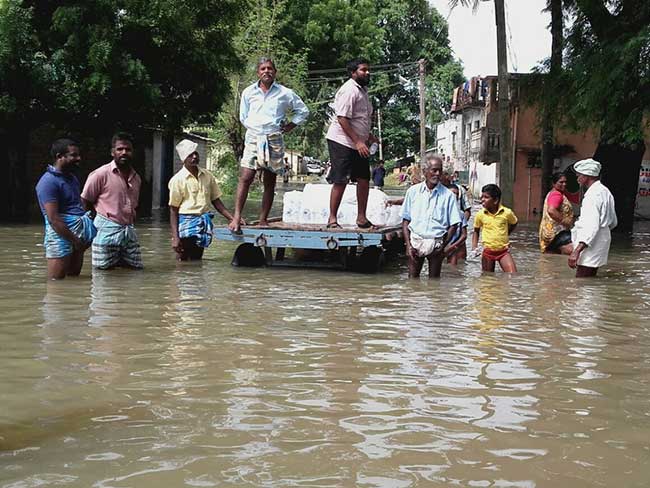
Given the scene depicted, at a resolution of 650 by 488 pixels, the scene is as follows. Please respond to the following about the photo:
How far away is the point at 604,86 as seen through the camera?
1578 centimetres

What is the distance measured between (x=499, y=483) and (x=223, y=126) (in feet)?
120

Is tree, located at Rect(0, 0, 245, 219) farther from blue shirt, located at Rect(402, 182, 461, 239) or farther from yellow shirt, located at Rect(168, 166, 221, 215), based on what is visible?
blue shirt, located at Rect(402, 182, 461, 239)

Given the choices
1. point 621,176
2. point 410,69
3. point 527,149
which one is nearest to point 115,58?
point 621,176

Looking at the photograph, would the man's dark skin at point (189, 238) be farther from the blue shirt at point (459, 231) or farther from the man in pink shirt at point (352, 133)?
the blue shirt at point (459, 231)

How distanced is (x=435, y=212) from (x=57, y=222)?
3.79 m

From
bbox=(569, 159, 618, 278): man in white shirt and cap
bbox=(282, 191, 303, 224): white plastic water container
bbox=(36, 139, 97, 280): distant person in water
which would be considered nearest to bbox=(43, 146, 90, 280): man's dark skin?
bbox=(36, 139, 97, 280): distant person in water

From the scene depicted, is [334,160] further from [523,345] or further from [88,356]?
[88,356]

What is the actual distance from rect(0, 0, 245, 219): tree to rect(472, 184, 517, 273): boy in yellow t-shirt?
8.52 meters

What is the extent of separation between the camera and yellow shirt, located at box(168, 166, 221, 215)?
33.9 feet

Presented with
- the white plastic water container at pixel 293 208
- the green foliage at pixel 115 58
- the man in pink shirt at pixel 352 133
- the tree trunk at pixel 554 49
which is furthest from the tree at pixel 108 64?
the man in pink shirt at pixel 352 133

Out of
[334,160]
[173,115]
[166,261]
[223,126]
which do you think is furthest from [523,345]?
[223,126]

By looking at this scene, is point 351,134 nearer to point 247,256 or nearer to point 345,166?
point 345,166

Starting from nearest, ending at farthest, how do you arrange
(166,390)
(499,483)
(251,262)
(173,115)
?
(499,483)
(166,390)
(251,262)
(173,115)

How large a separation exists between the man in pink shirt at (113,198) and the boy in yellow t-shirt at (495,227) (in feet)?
→ 13.3
